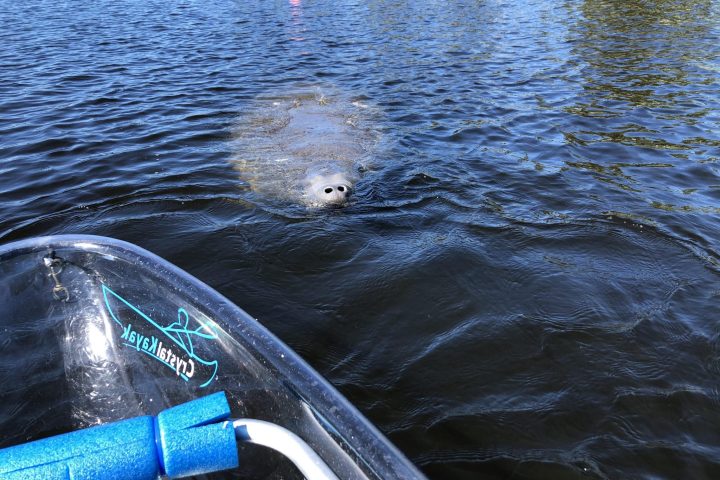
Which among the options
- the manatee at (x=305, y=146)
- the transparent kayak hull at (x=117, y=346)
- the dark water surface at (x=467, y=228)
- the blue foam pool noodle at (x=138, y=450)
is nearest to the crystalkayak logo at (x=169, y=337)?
the transparent kayak hull at (x=117, y=346)

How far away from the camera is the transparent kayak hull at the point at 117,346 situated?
7.21ft

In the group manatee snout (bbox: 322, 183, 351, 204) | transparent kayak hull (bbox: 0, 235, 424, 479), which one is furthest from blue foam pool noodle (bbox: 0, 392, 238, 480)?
manatee snout (bbox: 322, 183, 351, 204)

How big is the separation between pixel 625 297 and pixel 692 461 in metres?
1.56

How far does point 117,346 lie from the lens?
9.34 ft

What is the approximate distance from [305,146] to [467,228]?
9.58 ft

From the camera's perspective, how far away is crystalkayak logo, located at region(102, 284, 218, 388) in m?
2.42

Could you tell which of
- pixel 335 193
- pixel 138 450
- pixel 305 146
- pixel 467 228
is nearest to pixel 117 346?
pixel 138 450

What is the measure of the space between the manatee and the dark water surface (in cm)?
28

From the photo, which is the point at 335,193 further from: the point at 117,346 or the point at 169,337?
the point at 169,337

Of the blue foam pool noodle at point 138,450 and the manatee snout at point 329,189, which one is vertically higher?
the blue foam pool noodle at point 138,450

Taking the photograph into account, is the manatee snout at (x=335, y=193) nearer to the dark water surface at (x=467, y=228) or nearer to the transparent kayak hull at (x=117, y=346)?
the dark water surface at (x=467, y=228)

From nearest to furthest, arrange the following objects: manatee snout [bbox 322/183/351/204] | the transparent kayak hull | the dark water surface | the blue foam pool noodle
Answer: the blue foam pool noodle
the transparent kayak hull
the dark water surface
manatee snout [bbox 322/183/351/204]

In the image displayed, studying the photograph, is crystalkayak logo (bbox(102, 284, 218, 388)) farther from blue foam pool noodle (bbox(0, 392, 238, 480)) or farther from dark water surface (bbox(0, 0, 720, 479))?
dark water surface (bbox(0, 0, 720, 479))

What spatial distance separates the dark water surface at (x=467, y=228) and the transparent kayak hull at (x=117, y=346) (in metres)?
1.14
